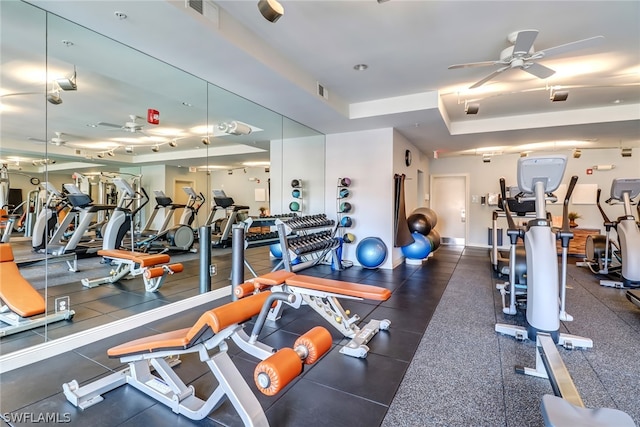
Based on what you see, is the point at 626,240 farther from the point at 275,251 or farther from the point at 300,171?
the point at 275,251

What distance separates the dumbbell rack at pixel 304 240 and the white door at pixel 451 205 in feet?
16.1

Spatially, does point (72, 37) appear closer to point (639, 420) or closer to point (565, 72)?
point (639, 420)

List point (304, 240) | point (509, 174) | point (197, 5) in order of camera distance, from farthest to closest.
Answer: point (509, 174) < point (304, 240) < point (197, 5)

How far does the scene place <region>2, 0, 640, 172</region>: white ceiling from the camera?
2.65 meters

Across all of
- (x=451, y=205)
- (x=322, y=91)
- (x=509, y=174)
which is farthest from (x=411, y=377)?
(x=509, y=174)

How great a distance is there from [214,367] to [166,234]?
3.68 meters

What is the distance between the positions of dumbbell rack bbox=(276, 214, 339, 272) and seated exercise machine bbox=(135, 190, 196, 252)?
1.41m

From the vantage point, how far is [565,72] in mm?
4055

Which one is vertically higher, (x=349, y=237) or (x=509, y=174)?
(x=509, y=174)

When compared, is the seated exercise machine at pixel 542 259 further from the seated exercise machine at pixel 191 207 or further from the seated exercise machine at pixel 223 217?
the seated exercise machine at pixel 191 207

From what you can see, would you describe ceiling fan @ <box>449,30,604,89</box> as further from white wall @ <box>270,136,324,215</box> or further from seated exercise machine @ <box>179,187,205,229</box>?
seated exercise machine @ <box>179,187,205,229</box>

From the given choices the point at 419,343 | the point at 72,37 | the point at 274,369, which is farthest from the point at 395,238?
the point at 72,37

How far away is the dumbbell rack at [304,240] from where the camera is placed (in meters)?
4.19

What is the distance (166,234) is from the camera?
4758mm
